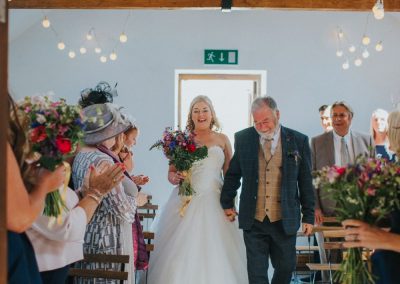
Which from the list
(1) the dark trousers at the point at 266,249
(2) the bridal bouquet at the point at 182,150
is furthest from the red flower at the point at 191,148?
(1) the dark trousers at the point at 266,249

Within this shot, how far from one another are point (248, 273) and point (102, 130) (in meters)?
1.99

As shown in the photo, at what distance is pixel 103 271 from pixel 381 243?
1.64 metres

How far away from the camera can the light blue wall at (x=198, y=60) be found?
9.13 metres

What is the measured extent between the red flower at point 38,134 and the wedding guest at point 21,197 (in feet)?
0.30

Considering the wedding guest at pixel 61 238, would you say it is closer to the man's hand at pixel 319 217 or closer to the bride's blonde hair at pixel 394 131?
the bride's blonde hair at pixel 394 131

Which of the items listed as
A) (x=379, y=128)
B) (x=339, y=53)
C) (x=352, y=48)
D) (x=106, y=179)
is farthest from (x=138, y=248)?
(x=352, y=48)

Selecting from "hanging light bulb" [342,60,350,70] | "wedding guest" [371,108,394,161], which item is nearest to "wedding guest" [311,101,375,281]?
"wedding guest" [371,108,394,161]

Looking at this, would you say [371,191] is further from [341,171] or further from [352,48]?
[352,48]

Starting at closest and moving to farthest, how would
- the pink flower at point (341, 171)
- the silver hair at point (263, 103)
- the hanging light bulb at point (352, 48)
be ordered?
the pink flower at point (341, 171), the silver hair at point (263, 103), the hanging light bulb at point (352, 48)

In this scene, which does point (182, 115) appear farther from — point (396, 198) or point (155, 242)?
point (396, 198)

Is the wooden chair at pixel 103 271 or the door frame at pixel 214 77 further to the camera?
the door frame at pixel 214 77

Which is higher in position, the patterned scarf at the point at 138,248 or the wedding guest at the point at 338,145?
the wedding guest at the point at 338,145

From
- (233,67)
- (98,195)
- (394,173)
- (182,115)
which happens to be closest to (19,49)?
(182,115)

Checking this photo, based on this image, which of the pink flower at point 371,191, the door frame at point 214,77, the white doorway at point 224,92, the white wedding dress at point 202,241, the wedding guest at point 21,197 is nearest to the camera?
the wedding guest at point 21,197
